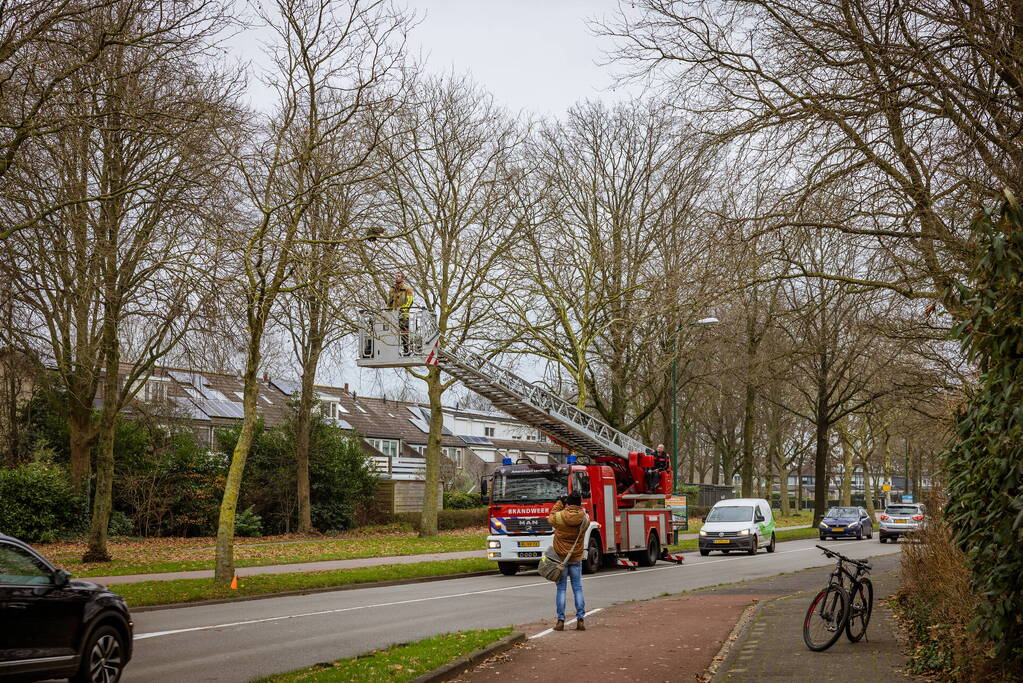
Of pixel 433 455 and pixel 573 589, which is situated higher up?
pixel 433 455

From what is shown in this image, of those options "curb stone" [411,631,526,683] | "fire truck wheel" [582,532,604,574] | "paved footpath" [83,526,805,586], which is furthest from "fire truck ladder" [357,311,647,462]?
"curb stone" [411,631,526,683]

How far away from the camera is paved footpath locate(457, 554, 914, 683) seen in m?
9.23

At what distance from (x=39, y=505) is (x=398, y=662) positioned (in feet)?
80.8

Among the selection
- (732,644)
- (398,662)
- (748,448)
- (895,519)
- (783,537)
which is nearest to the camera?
(398,662)

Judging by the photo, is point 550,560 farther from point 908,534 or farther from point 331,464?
point 331,464

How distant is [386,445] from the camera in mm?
65188

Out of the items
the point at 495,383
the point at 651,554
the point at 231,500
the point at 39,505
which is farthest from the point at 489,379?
the point at 39,505

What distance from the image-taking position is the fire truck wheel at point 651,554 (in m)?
27.6

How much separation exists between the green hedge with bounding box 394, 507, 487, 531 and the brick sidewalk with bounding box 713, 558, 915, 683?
29756 millimetres

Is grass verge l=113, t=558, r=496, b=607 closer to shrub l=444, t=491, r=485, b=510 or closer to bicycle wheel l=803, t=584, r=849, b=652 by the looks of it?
bicycle wheel l=803, t=584, r=849, b=652

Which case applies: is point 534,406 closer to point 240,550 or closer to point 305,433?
point 240,550

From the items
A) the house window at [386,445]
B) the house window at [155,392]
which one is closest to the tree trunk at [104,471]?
the house window at [155,392]

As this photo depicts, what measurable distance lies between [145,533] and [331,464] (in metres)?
8.25

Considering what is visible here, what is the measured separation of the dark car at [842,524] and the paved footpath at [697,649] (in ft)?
89.4
